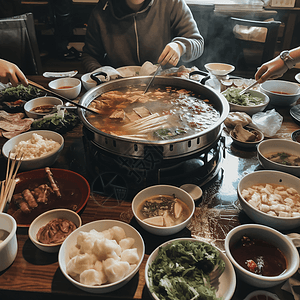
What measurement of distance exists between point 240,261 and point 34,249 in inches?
41.9

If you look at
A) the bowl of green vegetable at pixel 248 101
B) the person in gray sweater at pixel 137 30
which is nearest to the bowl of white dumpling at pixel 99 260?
the bowl of green vegetable at pixel 248 101

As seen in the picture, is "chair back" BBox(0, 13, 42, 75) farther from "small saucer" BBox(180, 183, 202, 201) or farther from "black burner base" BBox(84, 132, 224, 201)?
"small saucer" BBox(180, 183, 202, 201)

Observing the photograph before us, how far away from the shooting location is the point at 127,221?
1554 millimetres

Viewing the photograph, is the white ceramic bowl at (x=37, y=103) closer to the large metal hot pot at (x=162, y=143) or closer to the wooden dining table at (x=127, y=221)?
the wooden dining table at (x=127, y=221)

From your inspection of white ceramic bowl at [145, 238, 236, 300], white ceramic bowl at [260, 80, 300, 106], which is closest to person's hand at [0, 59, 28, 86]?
white ceramic bowl at [145, 238, 236, 300]

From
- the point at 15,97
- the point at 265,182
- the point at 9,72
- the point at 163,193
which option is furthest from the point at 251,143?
the point at 15,97

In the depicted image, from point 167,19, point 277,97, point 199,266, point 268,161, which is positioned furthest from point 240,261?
point 167,19

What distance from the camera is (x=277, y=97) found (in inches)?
106

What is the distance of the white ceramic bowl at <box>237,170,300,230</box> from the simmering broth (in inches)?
20.1

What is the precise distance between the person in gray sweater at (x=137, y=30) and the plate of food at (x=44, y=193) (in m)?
1.96

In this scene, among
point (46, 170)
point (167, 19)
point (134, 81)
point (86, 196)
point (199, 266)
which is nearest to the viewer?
point (199, 266)

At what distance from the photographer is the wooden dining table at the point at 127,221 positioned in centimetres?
121

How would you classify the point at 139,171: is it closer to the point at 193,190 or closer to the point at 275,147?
the point at 193,190

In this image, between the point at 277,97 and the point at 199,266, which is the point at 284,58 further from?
the point at 199,266
